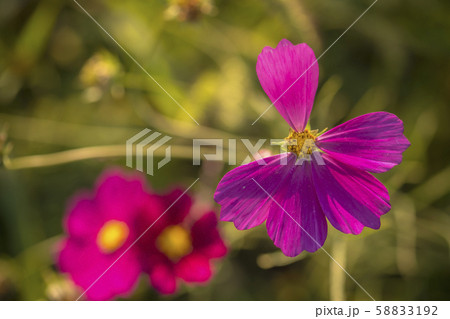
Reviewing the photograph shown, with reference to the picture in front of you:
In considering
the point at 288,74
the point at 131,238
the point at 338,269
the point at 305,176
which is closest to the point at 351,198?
the point at 305,176

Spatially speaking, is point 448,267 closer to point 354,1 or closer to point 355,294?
point 355,294

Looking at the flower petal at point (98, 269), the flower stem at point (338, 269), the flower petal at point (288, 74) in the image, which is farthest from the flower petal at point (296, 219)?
the flower petal at point (98, 269)

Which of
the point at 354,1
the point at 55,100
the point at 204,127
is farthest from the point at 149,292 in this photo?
the point at 354,1

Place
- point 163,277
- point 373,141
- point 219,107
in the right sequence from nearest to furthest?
1. point 373,141
2. point 163,277
3. point 219,107

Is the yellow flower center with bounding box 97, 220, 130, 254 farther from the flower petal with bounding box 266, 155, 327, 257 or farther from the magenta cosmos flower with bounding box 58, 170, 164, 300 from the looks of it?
the flower petal with bounding box 266, 155, 327, 257

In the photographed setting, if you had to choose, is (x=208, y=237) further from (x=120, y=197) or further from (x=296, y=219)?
(x=296, y=219)

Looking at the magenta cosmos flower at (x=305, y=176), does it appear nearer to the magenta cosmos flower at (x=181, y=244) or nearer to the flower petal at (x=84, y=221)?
the magenta cosmos flower at (x=181, y=244)
